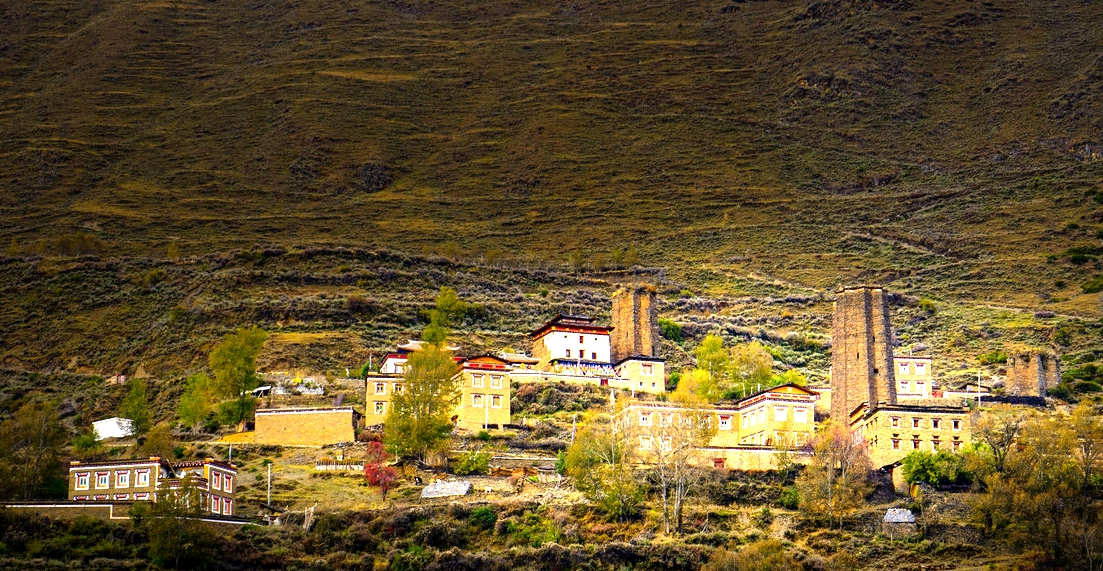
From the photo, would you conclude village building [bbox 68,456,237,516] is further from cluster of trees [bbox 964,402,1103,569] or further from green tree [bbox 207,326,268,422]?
cluster of trees [bbox 964,402,1103,569]

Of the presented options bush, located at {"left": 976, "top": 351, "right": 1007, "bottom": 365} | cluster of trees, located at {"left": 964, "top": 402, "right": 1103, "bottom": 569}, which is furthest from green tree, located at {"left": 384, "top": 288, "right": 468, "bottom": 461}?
bush, located at {"left": 976, "top": 351, "right": 1007, "bottom": 365}

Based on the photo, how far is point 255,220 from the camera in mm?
181625

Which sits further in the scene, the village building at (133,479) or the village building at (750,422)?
the village building at (750,422)

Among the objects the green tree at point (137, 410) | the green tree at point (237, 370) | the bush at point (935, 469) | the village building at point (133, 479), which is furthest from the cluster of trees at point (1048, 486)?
the green tree at point (137, 410)

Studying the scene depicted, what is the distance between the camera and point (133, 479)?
79750mm

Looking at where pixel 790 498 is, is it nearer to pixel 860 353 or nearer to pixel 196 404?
pixel 860 353

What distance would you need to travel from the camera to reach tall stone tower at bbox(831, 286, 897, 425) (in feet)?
298

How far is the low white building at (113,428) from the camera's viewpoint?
99812 millimetres

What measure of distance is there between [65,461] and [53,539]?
16.5 meters

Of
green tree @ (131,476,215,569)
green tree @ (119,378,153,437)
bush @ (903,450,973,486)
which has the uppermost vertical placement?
green tree @ (119,378,153,437)

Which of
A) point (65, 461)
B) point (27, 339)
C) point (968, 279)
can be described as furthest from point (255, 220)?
point (65, 461)

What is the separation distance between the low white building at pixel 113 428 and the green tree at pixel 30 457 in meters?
12.1

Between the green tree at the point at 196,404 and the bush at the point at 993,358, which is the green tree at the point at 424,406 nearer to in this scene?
the green tree at the point at 196,404

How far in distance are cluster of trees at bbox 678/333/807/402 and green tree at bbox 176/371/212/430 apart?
96.0 ft
